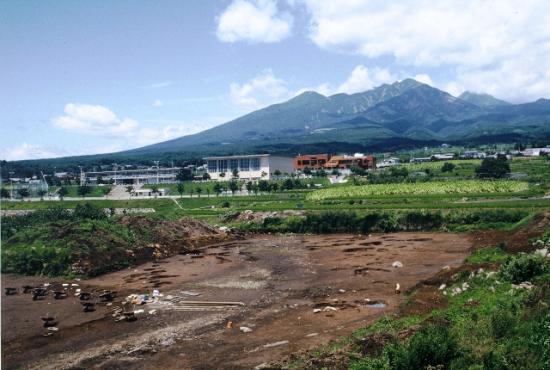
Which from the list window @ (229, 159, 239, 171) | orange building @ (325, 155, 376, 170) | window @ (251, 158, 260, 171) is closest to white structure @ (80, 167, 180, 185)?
window @ (229, 159, 239, 171)

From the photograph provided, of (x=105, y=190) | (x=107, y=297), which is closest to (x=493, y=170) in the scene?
(x=107, y=297)

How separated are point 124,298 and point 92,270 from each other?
860cm

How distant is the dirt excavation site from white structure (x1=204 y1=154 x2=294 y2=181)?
75.1m

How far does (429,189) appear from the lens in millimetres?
65938

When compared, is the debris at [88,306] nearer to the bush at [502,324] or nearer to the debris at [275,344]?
the debris at [275,344]

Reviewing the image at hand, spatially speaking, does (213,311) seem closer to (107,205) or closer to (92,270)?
(92,270)

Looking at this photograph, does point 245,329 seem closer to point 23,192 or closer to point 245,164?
point 23,192

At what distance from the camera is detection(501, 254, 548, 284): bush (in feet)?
56.8

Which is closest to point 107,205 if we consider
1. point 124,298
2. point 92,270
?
point 92,270

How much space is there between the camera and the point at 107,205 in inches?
3054

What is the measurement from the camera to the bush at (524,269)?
1731 centimetres

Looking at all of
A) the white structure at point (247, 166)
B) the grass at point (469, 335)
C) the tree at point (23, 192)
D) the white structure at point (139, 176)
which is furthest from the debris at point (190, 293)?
the white structure at point (139, 176)

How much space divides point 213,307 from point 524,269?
1296 centimetres

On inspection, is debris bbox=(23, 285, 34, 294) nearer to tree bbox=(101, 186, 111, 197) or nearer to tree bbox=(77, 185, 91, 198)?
tree bbox=(77, 185, 91, 198)
